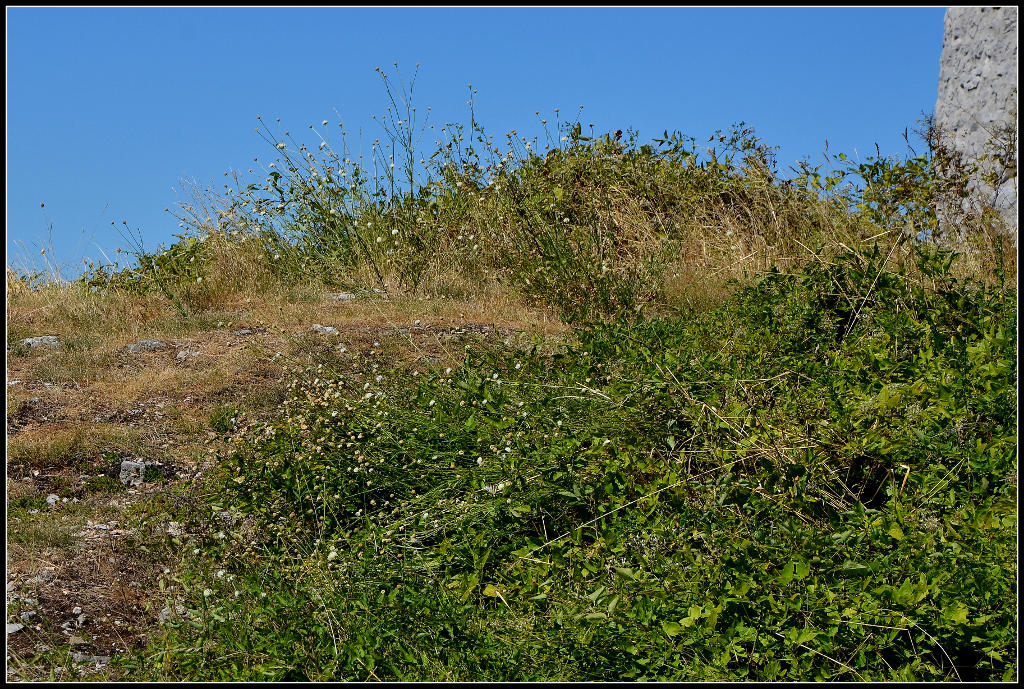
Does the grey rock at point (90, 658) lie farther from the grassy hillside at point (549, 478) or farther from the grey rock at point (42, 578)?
the grey rock at point (42, 578)

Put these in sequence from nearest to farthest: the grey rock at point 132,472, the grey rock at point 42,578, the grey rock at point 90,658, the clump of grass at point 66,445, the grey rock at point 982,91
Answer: the grey rock at point 90,658 < the grey rock at point 42,578 < the grey rock at point 132,472 < the clump of grass at point 66,445 < the grey rock at point 982,91

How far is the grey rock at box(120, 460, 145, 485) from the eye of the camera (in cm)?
450

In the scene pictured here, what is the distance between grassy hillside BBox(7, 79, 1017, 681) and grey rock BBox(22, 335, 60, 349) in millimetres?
88

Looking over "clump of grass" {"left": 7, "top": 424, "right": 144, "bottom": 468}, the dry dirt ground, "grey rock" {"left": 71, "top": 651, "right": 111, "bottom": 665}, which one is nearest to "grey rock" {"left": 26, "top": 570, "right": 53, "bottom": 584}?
the dry dirt ground

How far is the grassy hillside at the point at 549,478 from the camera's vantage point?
8.86 ft

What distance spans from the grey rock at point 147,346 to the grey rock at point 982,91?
6.70 metres

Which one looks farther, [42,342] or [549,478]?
[42,342]

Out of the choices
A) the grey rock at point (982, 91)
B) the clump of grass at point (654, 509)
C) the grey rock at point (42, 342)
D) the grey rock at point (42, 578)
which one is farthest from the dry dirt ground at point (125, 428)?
the grey rock at point (982, 91)

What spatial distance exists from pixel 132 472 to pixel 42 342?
230cm

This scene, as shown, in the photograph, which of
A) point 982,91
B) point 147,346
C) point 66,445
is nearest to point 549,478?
point 66,445

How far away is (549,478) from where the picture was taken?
3.60 m

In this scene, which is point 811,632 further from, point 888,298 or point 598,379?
point 888,298

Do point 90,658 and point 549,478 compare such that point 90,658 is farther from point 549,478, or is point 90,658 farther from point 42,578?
point 549,478

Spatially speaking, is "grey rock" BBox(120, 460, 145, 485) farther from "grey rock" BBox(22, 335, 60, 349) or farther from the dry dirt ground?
"grey rock" BBox(22, 335, 60, 349)
